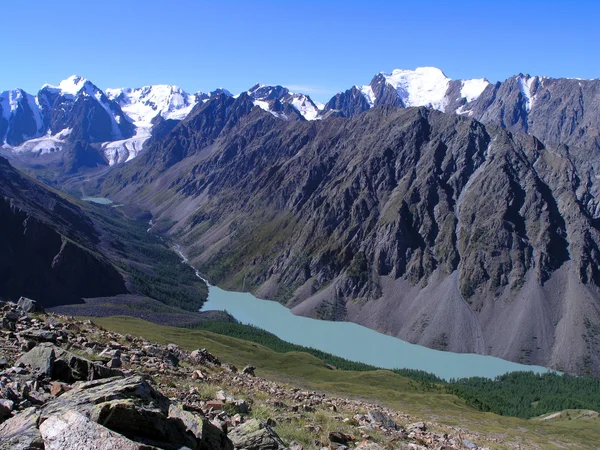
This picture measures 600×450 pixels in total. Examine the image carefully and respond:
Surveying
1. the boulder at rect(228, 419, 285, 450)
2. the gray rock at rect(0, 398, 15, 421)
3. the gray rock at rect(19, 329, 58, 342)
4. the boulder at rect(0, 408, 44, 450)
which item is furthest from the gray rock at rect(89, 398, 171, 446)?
the gray rock at rect(19, 329, 58, 342)

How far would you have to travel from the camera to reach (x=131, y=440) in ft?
39.1

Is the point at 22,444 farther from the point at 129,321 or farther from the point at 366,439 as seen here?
the point at 129,321

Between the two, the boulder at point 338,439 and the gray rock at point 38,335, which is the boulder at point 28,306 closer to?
the gray rock at point 38,335

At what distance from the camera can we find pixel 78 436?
11734 millimetres

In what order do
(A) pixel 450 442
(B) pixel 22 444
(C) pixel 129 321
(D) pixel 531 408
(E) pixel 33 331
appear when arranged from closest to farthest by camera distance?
1. (B) pixel 22 444
2. (E) pixel 33 331
3. (A) pixel 450 442
4. (D) pixel 531 408
5. (C) pixel 129 321

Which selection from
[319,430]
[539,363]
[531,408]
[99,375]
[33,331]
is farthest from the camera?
[539,363]

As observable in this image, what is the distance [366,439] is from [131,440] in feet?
46.8

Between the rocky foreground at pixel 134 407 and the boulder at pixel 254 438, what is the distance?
0.12 ft

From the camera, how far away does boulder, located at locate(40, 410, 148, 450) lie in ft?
37.6

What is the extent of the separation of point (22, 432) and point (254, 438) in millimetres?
7701

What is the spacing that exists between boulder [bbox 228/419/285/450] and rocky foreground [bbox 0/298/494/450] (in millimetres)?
37

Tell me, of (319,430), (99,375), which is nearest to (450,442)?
(319,430)

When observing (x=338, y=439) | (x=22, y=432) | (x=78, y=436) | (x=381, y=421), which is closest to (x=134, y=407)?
(x=78, y=436)

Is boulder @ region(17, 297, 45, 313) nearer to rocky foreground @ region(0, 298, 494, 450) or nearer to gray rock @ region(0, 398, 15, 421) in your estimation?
rocky foreground @ region(0, 298, 494, 450)
